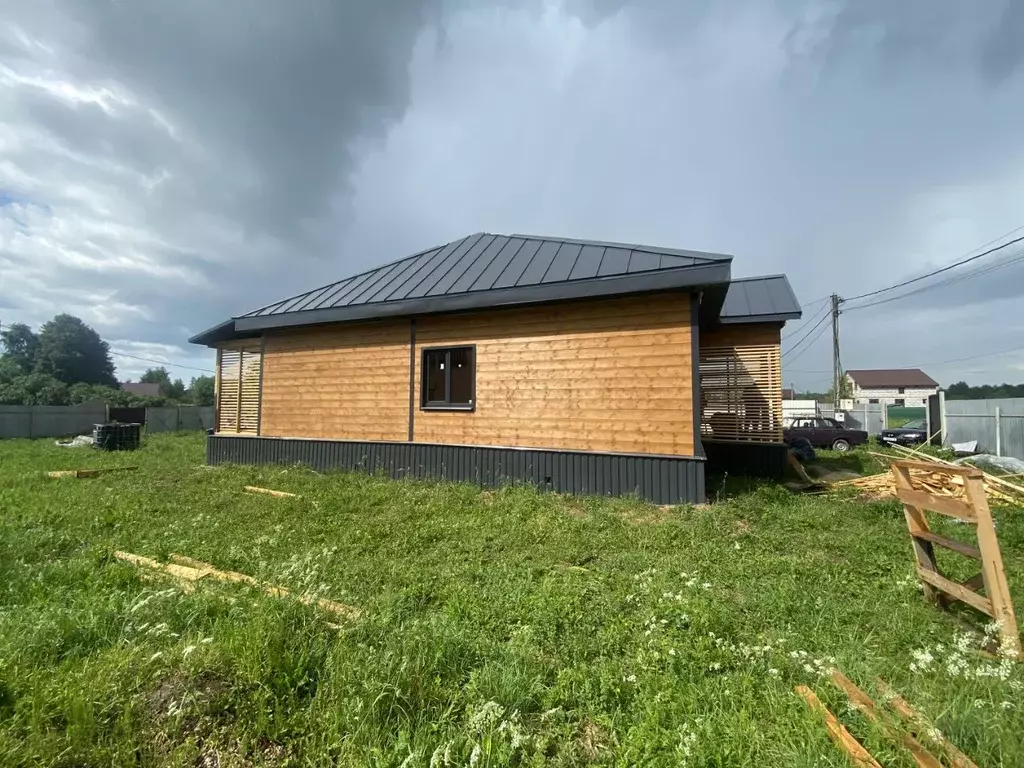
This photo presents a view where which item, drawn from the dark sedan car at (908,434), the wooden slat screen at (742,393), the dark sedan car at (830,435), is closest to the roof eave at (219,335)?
the wooden slat screen at (742,393)

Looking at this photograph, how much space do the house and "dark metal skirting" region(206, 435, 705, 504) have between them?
0.09 ft

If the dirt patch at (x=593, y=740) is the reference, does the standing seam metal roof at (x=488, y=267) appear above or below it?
above

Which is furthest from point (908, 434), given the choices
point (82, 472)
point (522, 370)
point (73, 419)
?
point (73, 419)

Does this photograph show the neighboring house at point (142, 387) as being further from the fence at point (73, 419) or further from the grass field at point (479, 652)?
the grass field at point (479, 652)

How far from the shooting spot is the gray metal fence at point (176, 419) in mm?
24984

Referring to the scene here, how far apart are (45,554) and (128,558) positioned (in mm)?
903

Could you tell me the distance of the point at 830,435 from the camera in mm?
17297

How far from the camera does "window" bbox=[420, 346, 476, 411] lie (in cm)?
889

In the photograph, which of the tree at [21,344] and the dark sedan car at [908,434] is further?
the tree at [21,344]

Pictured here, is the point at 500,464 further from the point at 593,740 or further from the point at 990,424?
the point at 990,424

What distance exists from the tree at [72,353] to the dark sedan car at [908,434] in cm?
6555

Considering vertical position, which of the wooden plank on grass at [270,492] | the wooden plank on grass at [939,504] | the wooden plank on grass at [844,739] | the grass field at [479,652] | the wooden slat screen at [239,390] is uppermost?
the wooden slat screen at [239,390]

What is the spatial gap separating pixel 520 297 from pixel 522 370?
1.31m

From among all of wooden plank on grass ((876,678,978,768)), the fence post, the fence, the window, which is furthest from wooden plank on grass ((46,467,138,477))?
the fence post
